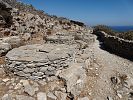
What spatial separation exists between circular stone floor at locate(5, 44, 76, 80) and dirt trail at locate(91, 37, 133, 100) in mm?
2269

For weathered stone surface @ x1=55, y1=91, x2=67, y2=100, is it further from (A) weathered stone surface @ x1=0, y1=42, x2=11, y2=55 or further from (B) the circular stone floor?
(A) weathered stone surface @ x1=0, y1=42, x2=11, y2=55

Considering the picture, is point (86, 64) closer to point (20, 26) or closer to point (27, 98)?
point (27, 98)

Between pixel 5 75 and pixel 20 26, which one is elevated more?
pixel 20 26

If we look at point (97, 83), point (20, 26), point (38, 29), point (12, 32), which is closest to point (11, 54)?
point (97, 83)

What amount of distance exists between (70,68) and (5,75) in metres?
3.64

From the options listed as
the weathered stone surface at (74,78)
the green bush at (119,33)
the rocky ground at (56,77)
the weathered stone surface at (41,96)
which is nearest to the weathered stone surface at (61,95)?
the rocky ground at (56,77)

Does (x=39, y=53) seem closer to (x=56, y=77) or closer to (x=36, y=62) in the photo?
(x=36, y=62)

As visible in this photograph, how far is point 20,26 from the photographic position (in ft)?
69.3

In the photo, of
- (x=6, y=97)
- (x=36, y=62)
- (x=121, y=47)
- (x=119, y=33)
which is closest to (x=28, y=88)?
(x=6, y=97)

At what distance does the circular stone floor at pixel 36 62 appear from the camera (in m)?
10.5

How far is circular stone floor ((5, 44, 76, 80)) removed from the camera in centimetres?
1052

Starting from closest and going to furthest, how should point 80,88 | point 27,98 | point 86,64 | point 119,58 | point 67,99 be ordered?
1. point 27,98
2. point 67,99
3. point 80,88
4. point 86,64
5. point 119,58

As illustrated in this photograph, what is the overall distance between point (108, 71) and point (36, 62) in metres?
5.23

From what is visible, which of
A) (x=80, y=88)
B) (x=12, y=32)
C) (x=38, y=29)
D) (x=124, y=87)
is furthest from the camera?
(x=38, y=29)
